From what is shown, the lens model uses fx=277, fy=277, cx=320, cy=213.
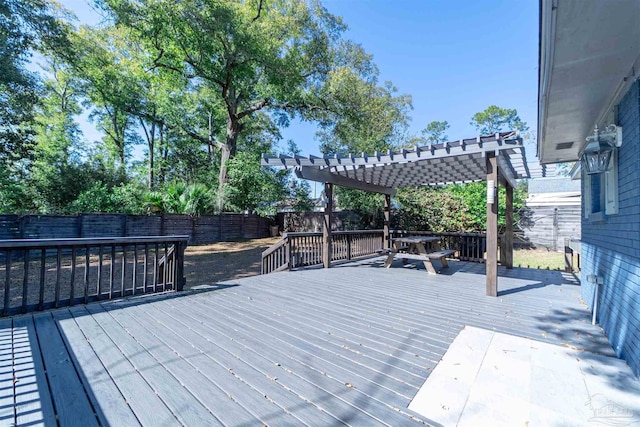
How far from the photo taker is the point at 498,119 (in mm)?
26484

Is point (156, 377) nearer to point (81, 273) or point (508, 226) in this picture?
point (508, 226)

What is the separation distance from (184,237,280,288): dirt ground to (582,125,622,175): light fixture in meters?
5.82

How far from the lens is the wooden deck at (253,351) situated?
1.59 metres

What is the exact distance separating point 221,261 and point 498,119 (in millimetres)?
28744

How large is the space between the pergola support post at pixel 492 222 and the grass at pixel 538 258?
4.76 m

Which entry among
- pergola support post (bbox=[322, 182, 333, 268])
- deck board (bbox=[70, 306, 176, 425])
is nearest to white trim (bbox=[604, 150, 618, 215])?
deck board (bbox=[70, 306, 176, 425])

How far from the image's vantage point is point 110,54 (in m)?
14.4

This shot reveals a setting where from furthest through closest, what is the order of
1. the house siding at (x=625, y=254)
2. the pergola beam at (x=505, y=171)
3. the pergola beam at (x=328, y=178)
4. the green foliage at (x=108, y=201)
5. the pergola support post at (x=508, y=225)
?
the green foliage at (x=108, y=201) → the pergola support post at (x=508, y=225) → the pergola beam at (x=328, y=178) → the pergola beam at (x=505, y=171) → the house siding at (x=625, y=254)

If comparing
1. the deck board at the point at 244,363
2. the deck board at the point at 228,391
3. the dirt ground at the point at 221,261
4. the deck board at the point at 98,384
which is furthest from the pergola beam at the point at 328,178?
the deck board at the point at 98,384

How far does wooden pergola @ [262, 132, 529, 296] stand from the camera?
4.11 meters

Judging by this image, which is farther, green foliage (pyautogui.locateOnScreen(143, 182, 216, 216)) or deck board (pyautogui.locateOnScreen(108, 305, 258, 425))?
green foliage (pyautogui.locateOnScreen(143, 182, 216, 216))

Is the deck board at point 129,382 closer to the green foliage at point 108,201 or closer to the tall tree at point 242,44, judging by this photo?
the green foliage at point 108,201

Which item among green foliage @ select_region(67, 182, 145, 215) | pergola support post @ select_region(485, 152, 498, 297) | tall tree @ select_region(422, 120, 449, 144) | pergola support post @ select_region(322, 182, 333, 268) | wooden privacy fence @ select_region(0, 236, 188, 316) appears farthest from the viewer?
tall tree @ select_region(422, 120, 449, 144)

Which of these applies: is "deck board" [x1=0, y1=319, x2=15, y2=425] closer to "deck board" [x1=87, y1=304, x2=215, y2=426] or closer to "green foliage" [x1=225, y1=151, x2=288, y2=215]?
"deck board" [x1=87, y1=304, x2=215, y2=426]
